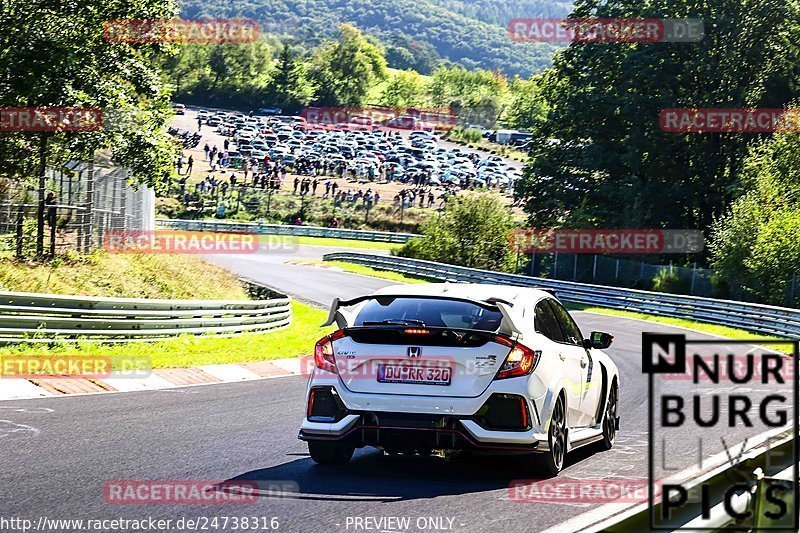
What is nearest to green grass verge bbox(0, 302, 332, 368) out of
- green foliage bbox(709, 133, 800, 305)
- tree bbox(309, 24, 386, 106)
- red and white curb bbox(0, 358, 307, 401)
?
red and white curb bbox(0, 358, 307, 401)

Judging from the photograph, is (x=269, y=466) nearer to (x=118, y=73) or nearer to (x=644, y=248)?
(x=118, y=73)

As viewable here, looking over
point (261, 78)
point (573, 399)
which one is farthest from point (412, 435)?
point (261, 78)

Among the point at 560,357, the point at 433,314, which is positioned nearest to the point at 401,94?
the point at 560,357

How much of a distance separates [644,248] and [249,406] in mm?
40774

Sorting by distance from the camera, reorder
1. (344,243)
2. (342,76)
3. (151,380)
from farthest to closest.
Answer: (342,76), (344,243), (151,380)

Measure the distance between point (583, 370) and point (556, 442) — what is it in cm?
129

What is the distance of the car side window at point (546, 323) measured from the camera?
32.5ft

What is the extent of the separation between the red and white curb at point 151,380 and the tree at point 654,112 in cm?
3479

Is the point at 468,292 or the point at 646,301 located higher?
the point at 468,292

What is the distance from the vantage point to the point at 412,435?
29.5 ft

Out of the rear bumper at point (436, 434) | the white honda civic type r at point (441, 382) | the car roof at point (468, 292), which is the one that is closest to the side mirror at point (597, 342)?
the car roof at point (468, 292)

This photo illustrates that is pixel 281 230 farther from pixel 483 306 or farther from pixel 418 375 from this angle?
pixel 418 375

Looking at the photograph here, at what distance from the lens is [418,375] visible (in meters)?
9.12

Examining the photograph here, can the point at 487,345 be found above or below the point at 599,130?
below
